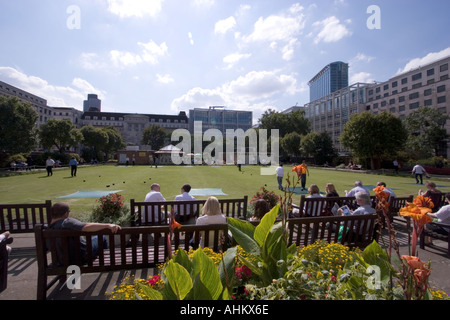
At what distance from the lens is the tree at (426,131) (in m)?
41.0

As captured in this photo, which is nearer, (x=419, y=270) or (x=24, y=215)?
(x=419, y=270)

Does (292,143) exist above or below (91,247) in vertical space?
above

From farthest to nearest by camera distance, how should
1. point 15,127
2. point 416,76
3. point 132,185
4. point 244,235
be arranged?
1. point 416,76
2. point 15,127
3. point 132,185
4. point 244,235

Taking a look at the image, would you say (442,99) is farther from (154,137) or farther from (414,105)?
(154,137)

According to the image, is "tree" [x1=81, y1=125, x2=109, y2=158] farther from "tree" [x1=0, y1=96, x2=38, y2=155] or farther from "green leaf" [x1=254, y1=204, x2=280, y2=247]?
"green leaf" [x1=254, y1=204, x2=280, y2=247]

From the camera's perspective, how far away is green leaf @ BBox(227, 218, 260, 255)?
1873mm

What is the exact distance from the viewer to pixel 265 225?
1846 mm

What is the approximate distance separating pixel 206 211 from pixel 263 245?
7.73 feet

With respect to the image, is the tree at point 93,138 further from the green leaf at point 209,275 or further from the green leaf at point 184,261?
the green leaf at point 209,275

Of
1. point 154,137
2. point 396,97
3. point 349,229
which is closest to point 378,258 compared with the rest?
point 349,229

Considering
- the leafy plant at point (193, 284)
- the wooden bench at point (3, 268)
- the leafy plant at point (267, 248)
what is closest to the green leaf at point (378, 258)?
the leafy plant at point (267, 248)

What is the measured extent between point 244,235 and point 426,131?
190 ft

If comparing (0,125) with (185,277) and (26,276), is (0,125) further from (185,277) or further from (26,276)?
(185,277)

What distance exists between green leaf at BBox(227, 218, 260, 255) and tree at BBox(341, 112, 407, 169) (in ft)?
115
